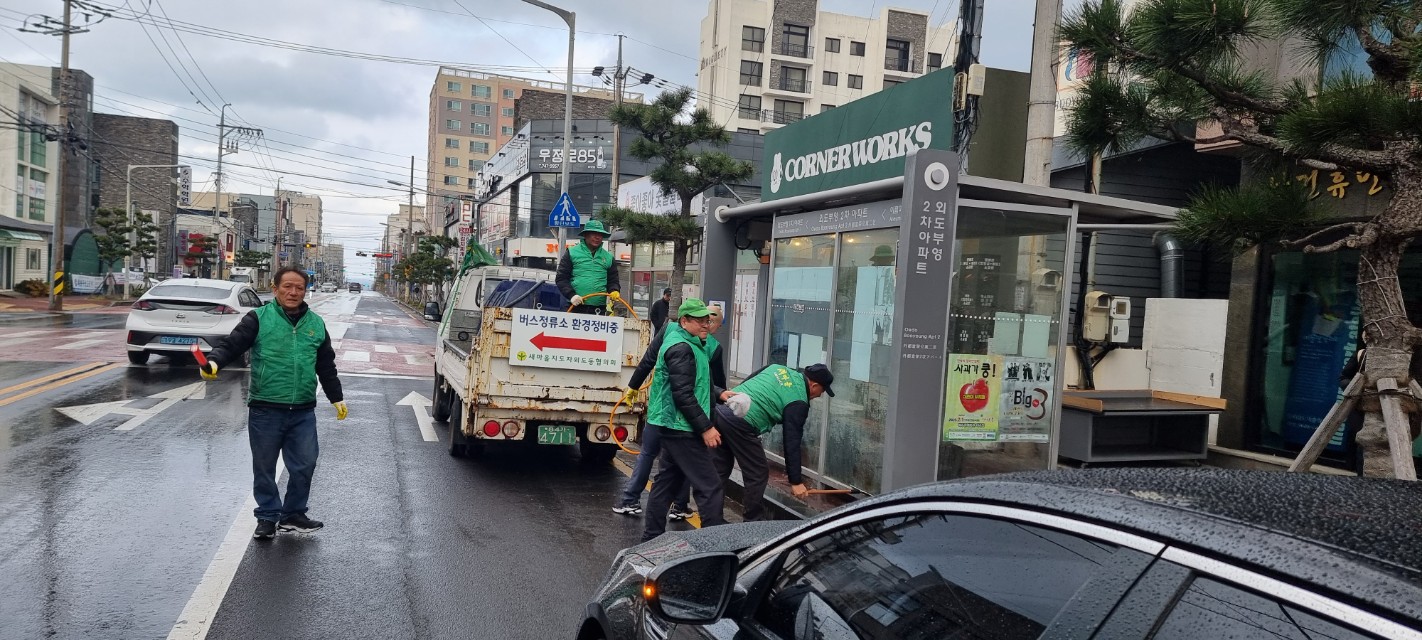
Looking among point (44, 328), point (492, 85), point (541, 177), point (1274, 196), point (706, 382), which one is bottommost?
point (44, 328)

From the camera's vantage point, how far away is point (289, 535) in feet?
21.2

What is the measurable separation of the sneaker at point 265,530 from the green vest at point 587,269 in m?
4.05

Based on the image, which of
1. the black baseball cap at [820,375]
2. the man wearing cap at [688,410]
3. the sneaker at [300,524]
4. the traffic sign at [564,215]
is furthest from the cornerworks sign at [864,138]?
the traffic sign at [564,215]

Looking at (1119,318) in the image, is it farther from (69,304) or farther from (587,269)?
(69,304)

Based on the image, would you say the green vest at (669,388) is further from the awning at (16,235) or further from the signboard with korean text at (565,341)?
the awning at (16,235)

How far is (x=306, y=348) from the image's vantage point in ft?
21.5

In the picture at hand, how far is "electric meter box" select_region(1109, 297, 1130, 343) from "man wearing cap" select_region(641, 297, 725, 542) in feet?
23.5

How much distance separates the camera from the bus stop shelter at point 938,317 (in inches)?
280

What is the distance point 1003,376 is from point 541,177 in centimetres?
4288

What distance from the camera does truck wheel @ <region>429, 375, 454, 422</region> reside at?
464 inches

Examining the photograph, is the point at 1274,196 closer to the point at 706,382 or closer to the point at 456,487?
the point at 706,382

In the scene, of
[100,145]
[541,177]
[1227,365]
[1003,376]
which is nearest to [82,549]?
[1003,376]

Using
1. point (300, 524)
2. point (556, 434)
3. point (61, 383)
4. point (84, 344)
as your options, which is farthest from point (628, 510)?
point (84, 344)

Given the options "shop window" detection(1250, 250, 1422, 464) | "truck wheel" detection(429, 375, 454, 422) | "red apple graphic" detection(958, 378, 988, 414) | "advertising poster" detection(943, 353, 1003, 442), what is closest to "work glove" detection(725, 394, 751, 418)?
"advertising poster" detection(943, 353, 1003, 442)
